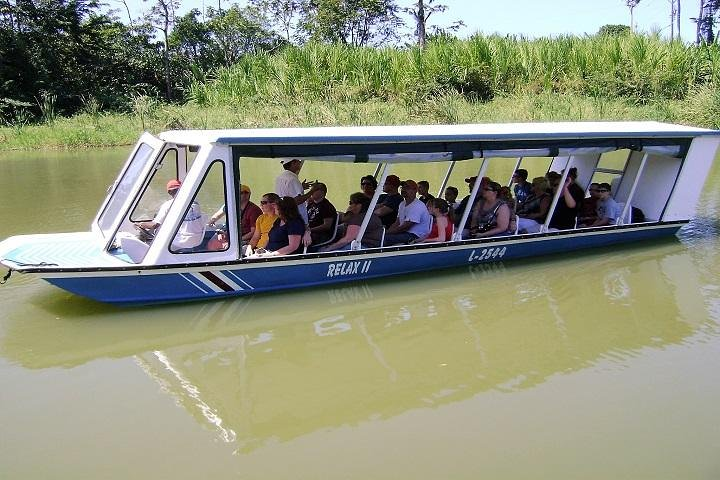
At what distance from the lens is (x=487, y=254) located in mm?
8492

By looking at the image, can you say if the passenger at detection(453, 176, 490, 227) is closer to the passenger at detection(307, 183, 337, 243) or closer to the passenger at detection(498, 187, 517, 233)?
the passenger at detection(498, 187, 517, 233)

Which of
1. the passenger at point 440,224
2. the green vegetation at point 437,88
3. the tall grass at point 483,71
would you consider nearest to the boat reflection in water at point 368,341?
the passenger at point 440,224

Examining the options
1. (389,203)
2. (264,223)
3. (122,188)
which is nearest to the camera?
(264,223)

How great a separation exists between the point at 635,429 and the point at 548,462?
80 cm

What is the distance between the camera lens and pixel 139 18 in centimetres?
3647

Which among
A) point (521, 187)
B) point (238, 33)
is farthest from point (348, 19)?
point (521, 187)

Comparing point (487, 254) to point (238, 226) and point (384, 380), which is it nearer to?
point (238, 226)

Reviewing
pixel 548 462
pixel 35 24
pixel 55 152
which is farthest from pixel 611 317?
pixel 35 24

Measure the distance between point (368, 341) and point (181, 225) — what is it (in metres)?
2.21

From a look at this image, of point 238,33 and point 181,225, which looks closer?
point 181,225

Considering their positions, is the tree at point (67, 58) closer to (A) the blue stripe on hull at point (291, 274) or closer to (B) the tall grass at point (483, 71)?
(B) the tall grass at point (483, 71)

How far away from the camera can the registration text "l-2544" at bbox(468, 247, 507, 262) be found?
8398mm

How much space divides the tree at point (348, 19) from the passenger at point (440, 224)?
1250 inches

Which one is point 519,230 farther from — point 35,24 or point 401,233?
point 35,24
